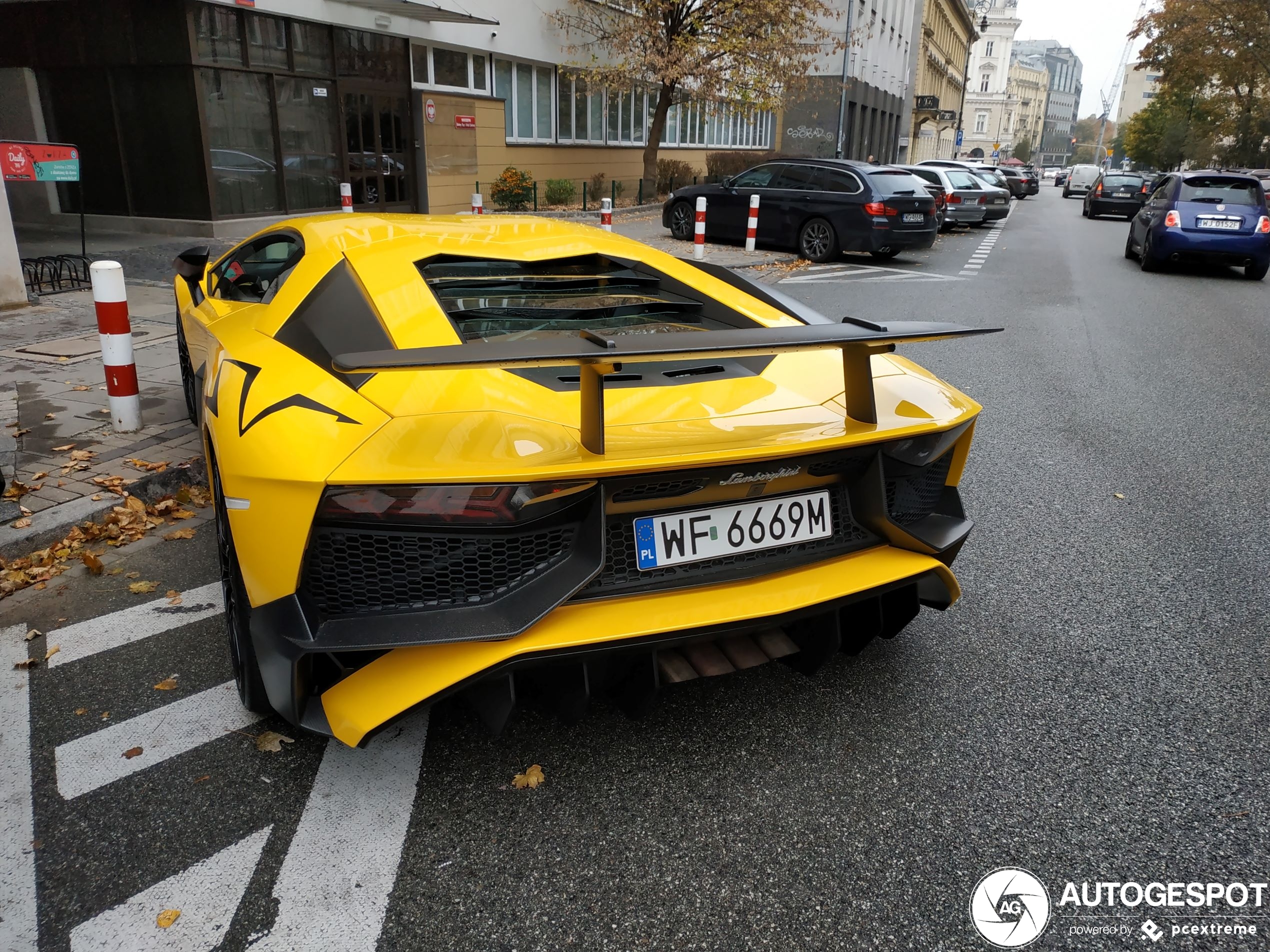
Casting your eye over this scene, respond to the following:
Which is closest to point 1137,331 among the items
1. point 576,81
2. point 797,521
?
point 797,521

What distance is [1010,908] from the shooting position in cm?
202

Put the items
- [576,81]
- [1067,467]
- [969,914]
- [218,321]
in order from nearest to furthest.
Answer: [969,914], [218,321], [1067,467], [576,81]

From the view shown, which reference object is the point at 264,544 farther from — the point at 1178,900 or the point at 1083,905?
the point at 1178,900

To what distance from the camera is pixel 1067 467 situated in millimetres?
5086

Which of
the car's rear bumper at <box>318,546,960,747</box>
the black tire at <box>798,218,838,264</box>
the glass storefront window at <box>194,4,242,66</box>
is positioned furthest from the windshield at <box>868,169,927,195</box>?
the car's rear bumper at <box>318,546,960,747</box>

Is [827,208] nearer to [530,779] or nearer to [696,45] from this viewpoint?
[696,45]

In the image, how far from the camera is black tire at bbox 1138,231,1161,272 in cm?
1463

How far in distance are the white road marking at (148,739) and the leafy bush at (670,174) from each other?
83.9 feet

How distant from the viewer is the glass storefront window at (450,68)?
18.8m

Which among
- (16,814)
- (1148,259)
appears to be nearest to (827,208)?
(1148,259)

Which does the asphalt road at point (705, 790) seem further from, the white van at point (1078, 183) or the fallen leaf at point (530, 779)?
the white van at point (1078, 183)

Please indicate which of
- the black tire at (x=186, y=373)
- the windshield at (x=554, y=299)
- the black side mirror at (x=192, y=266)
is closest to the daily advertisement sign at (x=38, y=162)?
the black tire at (x=186, y=373)

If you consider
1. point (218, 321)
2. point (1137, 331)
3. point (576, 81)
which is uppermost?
point (576, 81)

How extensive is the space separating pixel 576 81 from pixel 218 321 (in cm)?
2226
